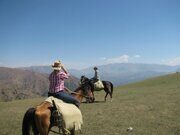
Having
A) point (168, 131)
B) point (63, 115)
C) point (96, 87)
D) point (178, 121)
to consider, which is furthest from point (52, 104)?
point (96, 87)

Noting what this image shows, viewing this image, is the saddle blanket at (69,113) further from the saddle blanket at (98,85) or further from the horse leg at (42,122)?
the saddle blanket at (98,85)

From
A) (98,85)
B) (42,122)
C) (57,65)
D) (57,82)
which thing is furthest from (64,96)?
(98,85)

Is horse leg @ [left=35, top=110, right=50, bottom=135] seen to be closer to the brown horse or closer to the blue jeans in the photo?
→ the brown horse

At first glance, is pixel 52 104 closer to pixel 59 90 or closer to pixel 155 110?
pixel 59 90

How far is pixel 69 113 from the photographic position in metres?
12.3

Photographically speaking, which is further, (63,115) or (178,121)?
(178,121)

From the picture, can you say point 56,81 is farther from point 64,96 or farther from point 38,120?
point 38,120

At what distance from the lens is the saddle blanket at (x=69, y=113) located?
1201 centimetres

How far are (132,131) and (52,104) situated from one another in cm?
603

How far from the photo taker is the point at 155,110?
77.6 ft

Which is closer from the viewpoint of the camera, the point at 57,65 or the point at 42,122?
the point at 42,122

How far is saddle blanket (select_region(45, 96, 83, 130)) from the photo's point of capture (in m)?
12.0

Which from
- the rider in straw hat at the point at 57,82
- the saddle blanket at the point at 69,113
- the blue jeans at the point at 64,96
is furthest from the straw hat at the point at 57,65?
the saddle blanket at the point at 69,113

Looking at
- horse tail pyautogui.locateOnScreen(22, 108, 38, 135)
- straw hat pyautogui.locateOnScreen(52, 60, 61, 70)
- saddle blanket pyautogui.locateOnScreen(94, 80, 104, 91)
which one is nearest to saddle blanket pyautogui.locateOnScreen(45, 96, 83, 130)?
horse tail pyautogui.locateOnScreen(22, 108, 38, 135)
